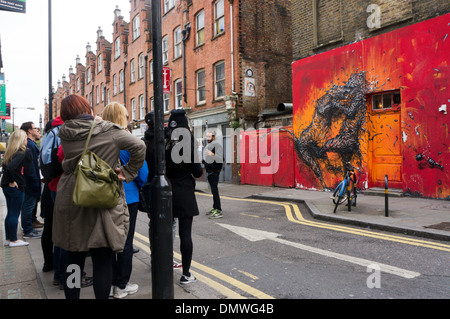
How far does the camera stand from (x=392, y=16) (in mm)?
10430

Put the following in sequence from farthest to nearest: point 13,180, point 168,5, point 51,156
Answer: point 168,5, point 13,180, point 51,156

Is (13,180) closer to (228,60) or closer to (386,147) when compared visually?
(386,147)

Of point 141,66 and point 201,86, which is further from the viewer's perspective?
point 141,66

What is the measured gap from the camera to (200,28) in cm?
1988

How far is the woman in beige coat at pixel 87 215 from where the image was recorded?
2.69 meters

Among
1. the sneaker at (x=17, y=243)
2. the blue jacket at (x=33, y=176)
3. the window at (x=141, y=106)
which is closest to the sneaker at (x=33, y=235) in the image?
the sneaker at (x=17, y=243)

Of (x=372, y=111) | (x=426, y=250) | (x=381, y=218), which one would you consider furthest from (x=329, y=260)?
(x=372, y=111)

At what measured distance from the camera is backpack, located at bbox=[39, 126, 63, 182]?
340 cm

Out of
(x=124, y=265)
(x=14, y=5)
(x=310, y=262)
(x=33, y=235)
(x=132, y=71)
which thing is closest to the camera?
(x=124, y=265)

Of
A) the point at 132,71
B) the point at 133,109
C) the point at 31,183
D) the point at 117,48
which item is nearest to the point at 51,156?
the point at 31,183

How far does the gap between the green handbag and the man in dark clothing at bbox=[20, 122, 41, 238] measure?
12.8ft

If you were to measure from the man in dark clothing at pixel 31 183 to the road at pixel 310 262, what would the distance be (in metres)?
1.97

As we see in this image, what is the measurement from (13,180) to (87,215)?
3.68m
